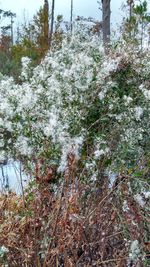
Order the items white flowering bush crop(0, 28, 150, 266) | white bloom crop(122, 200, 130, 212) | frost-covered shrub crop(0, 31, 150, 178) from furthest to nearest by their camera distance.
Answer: frost-covered shrub crop(0, 31, 150, 178) → white flowering bush crop(0, 28, 150, 266) → white bloom crop(122, 200, 130, 212)

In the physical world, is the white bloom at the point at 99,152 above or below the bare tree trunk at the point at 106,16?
below

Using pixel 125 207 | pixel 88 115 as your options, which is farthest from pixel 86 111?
pixel 125 207

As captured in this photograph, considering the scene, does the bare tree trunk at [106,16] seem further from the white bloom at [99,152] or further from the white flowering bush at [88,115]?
the white bloom at [99,152]

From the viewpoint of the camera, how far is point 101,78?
4.82 metres

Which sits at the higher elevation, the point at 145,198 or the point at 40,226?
the point at 145,198

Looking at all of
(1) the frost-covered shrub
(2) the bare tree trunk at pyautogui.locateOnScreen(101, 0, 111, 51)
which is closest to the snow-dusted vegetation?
(1) the frost-covered shrub

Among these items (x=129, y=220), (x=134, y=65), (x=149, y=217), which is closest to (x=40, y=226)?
(x=129, y=220)

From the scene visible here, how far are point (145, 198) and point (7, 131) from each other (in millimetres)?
1822

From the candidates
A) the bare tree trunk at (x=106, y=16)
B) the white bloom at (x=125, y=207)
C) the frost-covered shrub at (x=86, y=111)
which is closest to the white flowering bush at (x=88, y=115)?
the frost-covered shrub at (x=86, y=111)

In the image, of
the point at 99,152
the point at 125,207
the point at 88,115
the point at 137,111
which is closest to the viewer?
the point at 125,207

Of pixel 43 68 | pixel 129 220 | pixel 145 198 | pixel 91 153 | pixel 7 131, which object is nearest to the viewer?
pixel 129 220

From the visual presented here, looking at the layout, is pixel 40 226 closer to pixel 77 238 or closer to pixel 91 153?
pixel 77 238

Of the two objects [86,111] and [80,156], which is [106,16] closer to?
[86,111]

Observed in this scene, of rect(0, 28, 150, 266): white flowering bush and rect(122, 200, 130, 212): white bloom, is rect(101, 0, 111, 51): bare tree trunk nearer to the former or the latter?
rect(0, 28, 150, 266): white flowering bush
